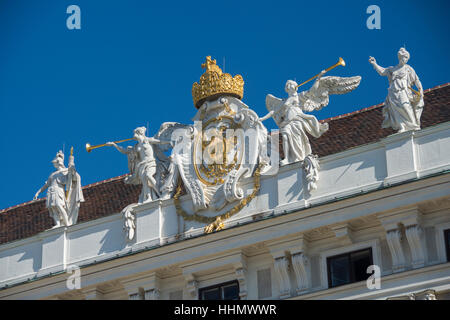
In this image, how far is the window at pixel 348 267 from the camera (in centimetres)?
3148

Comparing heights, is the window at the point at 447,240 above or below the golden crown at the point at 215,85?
below

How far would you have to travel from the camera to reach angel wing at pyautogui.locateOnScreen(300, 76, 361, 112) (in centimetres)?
3381

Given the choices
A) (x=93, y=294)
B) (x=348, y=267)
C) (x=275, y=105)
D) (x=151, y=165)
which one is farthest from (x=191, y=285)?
(x=275, y=105)

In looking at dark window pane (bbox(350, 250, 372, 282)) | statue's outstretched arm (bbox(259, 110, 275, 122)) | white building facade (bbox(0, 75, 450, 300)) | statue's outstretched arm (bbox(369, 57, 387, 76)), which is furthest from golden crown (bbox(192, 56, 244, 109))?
dark window pane (bbox(350, 250, 372, 282))

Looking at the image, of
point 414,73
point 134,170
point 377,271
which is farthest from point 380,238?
point 134,170

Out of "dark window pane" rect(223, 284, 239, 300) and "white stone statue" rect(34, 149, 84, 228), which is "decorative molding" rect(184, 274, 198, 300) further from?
"white stone statue" rect(34, 149, 84, 228)

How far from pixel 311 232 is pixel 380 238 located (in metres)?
1.47

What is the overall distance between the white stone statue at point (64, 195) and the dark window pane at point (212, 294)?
13.9ft

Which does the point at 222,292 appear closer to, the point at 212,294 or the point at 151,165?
the point at 212,294

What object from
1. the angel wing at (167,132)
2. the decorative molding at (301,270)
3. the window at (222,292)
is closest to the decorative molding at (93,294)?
the window at (222,292)

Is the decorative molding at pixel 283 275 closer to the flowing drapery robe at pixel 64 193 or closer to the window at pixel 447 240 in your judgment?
the window at pixel 447 240

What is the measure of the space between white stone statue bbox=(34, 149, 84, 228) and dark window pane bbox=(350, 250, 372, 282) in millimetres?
7277

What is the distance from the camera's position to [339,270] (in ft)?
104

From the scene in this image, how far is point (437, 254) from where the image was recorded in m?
30.7
